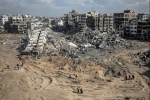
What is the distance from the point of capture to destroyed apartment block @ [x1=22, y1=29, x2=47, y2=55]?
3869cm

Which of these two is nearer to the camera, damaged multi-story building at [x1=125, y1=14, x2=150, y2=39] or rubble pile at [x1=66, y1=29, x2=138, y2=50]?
rubble pile at [x1=66, y1=29, x2=138, y2=50]

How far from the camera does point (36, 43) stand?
42.3 metres

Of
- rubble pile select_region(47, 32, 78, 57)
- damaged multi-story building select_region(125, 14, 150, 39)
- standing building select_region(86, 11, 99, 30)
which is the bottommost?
rubble pile select_region(47, 32, 78, 57)

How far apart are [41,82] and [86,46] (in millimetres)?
21857

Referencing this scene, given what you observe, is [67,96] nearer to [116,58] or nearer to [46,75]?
[46,75]

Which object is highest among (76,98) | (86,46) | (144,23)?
(144,23)

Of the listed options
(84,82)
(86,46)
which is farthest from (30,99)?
(86,46)

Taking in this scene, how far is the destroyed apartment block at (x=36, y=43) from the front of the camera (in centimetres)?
3869

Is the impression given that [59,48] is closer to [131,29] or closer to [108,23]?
[131,29]

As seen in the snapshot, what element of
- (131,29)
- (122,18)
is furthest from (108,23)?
(131,29)

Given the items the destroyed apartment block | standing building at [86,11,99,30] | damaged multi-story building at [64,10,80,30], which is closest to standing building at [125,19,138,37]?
standing building at [86,11,99,30]

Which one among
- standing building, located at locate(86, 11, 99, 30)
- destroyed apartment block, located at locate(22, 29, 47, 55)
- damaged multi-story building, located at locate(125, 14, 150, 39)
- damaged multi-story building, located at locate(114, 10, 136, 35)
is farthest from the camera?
damaged multi-story building, located at locate(114, 10, 136, 35)

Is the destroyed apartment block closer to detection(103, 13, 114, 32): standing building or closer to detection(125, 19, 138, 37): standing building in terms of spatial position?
detection(125, 19, 138, 37): standing building

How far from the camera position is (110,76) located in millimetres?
27953
